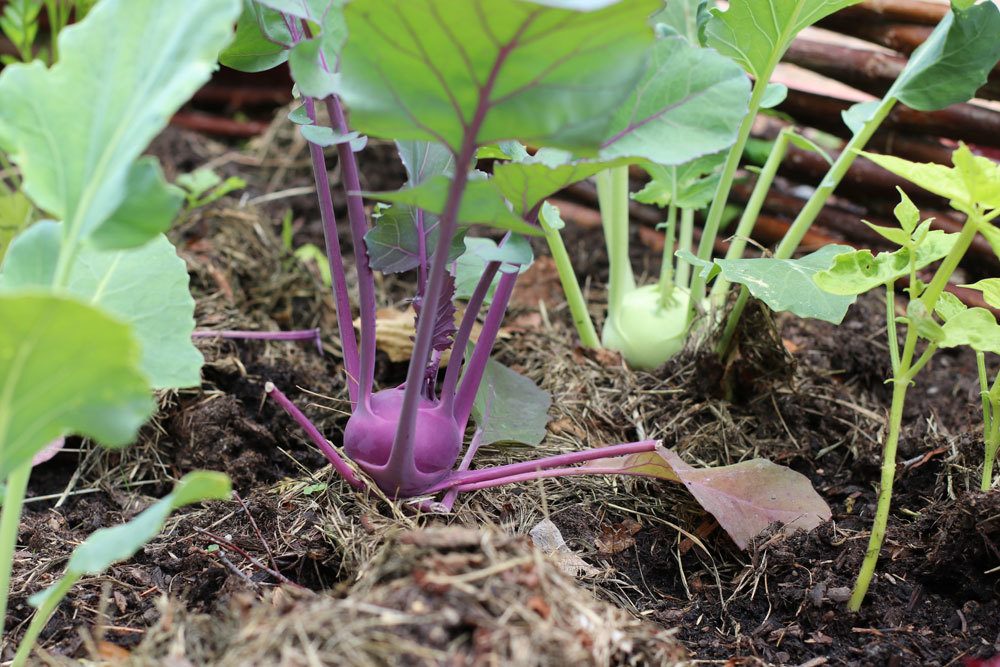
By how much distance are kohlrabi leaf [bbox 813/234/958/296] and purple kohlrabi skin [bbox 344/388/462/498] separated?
457mm

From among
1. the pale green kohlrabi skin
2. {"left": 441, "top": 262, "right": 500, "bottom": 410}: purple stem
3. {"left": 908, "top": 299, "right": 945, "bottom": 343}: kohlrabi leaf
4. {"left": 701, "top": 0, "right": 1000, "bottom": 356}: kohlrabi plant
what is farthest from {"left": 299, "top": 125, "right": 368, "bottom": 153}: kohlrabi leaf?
the pale green kohlrabi skin

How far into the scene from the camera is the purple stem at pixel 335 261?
40.2 inches

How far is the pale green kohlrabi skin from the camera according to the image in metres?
1.44

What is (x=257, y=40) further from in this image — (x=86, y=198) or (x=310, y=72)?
(x=86, y=198)

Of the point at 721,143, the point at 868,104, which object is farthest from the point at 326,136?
the point at 868,104

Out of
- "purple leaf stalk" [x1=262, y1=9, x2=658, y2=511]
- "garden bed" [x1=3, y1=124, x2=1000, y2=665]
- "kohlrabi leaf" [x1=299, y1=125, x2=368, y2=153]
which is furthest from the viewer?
"purple leaf stalk" [x1=262, y1=9, x2=658, y2=511]

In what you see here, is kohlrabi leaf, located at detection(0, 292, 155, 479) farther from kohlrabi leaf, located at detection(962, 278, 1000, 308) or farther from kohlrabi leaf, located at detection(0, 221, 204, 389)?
kohlrabi leaf, located at detection(962, 278, 1000, 308)

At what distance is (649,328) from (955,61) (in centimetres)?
60

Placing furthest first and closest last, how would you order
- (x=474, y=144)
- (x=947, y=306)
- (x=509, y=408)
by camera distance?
(x=509, y=408) < (x=947, y=306) < (x=474, y=144)

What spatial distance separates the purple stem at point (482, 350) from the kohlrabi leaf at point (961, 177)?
43cm

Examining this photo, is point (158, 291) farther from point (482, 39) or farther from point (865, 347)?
point (865, 347)

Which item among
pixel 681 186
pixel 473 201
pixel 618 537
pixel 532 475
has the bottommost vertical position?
pixel 618 537

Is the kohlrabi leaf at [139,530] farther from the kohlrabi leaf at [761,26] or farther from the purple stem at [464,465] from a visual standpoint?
the kohlrabi leaf at [761,26]

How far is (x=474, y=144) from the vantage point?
2.44 ft
